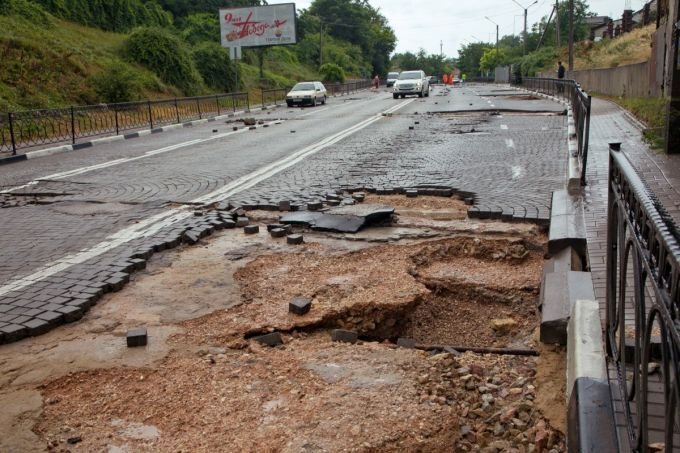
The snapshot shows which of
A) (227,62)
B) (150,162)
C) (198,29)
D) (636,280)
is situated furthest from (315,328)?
(198,29)

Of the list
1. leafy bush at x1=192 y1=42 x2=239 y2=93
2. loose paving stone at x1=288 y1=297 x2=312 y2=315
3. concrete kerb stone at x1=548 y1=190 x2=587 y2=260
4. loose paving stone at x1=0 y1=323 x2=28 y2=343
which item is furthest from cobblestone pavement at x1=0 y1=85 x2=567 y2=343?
leafy bush at x1=192 y1=42 x2=239 y2=93

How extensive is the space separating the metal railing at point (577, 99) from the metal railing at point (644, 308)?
550cm

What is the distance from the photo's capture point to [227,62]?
1670 inches

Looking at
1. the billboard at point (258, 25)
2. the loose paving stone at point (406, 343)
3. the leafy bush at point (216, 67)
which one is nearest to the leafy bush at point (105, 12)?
the leafy bush at point (216, 67)

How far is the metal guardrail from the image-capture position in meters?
16.2

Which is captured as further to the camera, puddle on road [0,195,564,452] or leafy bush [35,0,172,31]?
leafy bush [35,0,172,31]

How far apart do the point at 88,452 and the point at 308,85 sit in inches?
1375

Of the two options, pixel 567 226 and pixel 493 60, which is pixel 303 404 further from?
pixel 493 60

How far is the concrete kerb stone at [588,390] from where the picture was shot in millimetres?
2520

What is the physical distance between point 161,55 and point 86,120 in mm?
16829

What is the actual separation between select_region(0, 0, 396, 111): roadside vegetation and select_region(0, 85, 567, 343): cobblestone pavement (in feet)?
28.3

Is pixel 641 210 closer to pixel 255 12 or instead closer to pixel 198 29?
pixel 255 12

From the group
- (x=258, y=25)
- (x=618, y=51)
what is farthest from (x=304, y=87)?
(x=618, y=51)

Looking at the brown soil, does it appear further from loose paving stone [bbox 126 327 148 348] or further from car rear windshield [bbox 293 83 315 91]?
car rear windshield [bbox 293 83 315 91]
